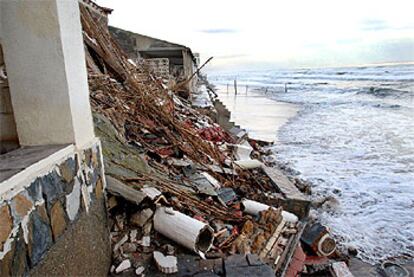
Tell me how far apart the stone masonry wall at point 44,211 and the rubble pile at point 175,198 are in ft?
2.43

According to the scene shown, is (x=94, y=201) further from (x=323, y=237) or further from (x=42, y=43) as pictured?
(x=323, y=237)

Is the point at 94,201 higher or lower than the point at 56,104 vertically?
lower

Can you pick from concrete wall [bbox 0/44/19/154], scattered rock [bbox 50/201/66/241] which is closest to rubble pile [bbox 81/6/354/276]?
scattered rock [bbox 50/201/66/241]

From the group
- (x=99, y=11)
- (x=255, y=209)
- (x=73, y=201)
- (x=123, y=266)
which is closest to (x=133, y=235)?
(x=123, y=266)

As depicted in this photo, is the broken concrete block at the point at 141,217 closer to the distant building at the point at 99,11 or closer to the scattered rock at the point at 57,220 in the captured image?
the scattered rock at the point at 57,220

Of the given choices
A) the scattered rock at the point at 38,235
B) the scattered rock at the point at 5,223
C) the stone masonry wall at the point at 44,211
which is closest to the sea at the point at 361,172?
the stone masonry wall at the point at 44,211

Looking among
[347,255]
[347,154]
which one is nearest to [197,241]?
[347,255]

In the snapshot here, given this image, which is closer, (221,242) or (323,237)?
(221,242)

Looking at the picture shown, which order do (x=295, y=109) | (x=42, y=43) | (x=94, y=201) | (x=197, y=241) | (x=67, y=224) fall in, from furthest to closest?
(x=295, y=109)
(x=197, y=241)
(x=94, y=201)
(x=67, y=224)
(x=42, y=43)

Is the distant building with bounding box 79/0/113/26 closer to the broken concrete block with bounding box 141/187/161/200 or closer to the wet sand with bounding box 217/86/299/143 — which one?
the wet sand with bounding box 217/86/299/143

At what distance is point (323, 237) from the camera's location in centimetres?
443

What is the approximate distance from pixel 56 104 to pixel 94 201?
83 centimetres

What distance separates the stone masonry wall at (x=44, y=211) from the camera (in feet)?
4.51

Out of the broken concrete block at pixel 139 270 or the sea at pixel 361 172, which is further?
the sea at pixel 361 172
